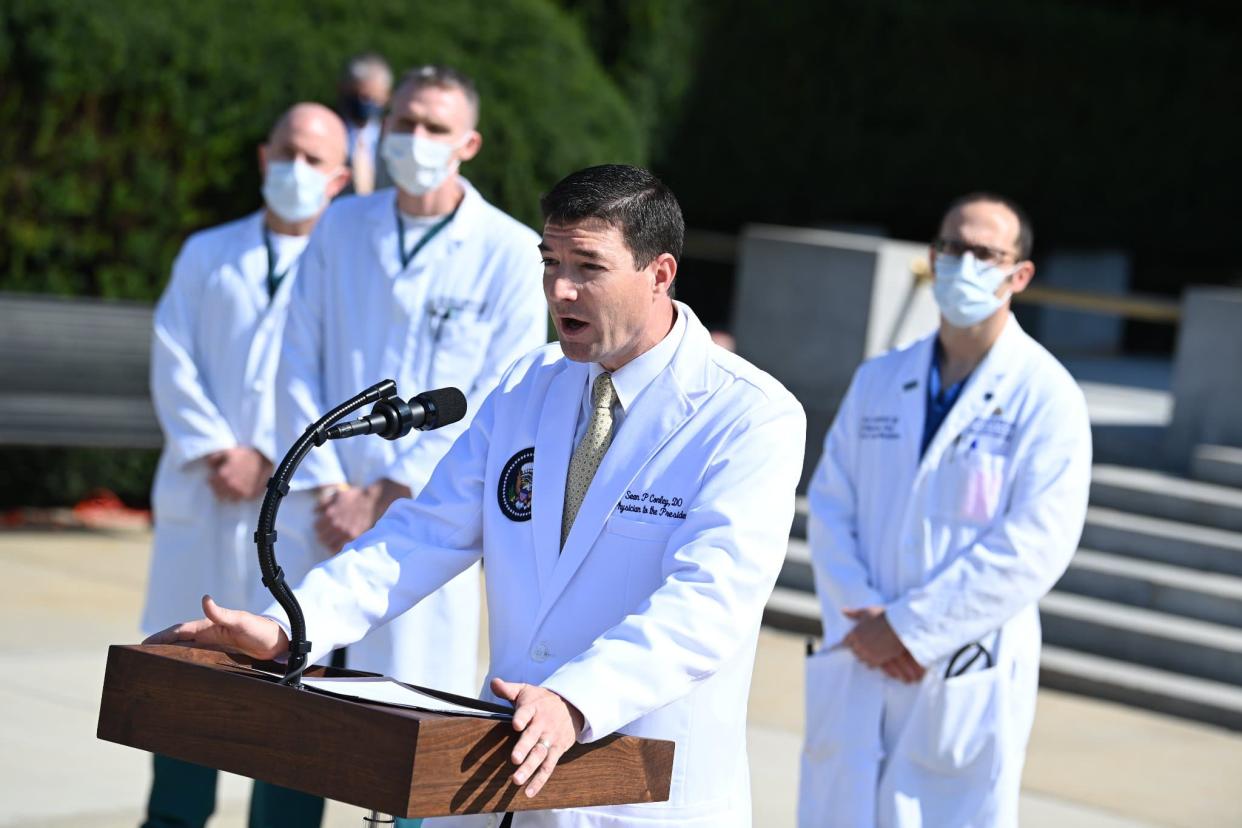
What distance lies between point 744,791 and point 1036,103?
1676 cm

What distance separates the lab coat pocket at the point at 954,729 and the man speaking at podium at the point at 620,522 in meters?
1.74

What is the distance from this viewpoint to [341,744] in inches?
112

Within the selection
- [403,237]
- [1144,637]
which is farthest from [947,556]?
[1144,637]

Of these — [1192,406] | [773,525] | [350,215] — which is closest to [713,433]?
[773,525]

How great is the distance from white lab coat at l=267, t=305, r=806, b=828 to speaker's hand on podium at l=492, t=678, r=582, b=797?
0.22 m

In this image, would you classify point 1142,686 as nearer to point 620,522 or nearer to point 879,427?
point 879,427

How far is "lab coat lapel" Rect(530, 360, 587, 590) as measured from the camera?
3.56 m

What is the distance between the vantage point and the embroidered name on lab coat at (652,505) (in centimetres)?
347

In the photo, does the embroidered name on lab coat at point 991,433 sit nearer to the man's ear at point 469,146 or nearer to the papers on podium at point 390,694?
the man's ear at point 469,146

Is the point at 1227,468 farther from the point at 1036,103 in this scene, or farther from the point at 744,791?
the point at 1036,103

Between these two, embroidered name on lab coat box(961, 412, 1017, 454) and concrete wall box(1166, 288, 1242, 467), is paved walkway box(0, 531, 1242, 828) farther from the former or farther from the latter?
concrete wall box(1166, 288, 1242, 467)

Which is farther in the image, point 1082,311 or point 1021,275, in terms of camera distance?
point 1082,311

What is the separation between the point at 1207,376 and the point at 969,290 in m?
5.25

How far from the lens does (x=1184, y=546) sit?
9.88 meters
